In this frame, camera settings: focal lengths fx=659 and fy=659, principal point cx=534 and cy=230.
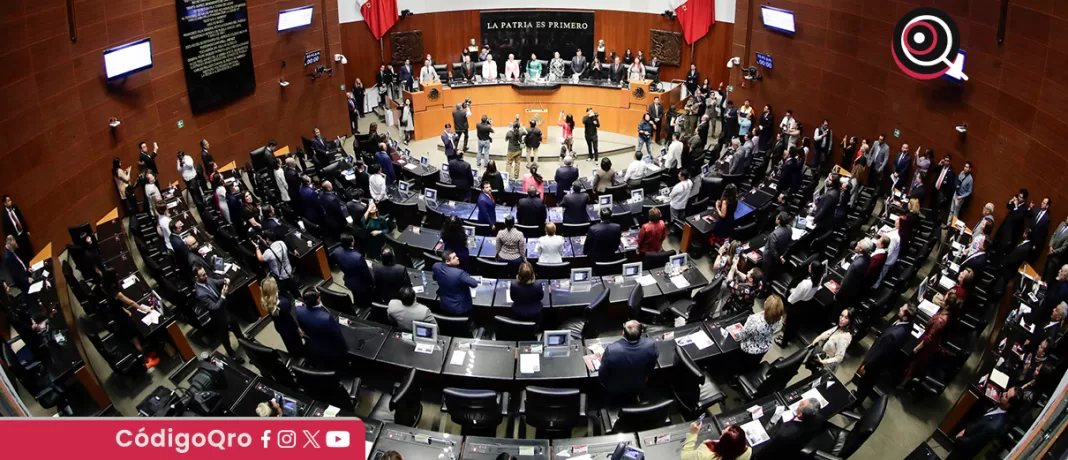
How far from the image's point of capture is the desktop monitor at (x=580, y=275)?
8.16 m

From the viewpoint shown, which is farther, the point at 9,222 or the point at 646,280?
the point at 9,222

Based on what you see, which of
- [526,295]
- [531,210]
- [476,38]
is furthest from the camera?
[476,38]

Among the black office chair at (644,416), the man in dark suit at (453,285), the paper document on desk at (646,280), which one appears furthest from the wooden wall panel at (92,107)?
the black office chair at (644,416)

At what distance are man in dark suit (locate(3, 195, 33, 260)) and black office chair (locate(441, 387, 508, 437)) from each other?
24.5 feet

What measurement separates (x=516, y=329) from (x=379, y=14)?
46.5 feet

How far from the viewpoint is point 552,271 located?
8961 millimetres

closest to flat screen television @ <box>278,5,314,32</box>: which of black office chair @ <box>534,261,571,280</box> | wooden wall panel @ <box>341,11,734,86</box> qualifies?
wooden wall panel @ <box>341,11,734,86</box>

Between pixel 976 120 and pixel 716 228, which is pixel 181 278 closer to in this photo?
pixel 716 228

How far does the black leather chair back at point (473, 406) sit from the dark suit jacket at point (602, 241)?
3327 mm

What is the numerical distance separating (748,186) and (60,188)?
38.8 feet

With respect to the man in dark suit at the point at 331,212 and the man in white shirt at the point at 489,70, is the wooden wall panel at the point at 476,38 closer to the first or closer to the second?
the man in white shirt at the point at 489,70

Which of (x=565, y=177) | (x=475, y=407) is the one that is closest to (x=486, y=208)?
(x=565, y=177)

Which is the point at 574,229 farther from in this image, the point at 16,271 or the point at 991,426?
the point at 16,271

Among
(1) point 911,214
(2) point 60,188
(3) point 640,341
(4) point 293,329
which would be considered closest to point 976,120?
(1) point 911,214
